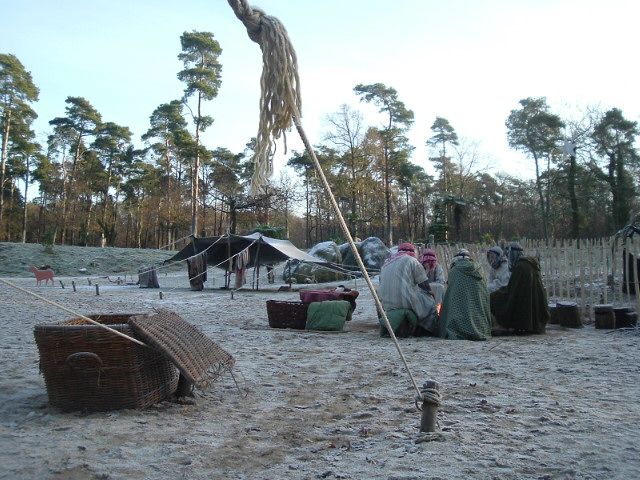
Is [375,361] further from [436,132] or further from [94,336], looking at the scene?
[436,132]

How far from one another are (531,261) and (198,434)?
19.9 feet

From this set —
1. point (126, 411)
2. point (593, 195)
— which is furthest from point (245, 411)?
point (593, 195)

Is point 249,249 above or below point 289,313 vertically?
above

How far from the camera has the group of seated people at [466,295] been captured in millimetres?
7434

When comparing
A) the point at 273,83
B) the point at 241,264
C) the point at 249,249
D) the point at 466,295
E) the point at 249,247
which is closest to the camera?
the point at 273,83

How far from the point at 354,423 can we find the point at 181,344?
133 centimetres

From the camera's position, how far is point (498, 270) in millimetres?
8531

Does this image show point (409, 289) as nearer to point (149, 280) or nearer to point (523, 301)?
point (523, 301)

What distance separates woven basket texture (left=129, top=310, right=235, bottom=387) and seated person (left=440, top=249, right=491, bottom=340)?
12.2 ft

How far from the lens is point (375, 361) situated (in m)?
5.88

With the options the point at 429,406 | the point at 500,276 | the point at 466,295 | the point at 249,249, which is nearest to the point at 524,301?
the point at 500,276

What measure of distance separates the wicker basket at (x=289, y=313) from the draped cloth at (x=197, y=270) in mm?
11105

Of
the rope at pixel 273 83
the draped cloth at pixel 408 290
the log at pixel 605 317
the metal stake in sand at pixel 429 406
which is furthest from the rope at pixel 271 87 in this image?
the log at pixel 605 317

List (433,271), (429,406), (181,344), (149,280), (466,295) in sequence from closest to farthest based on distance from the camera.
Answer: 1. (429,406)
2. (181,344)
3. (466,295)
4. (433,271)
5. (149,280)
